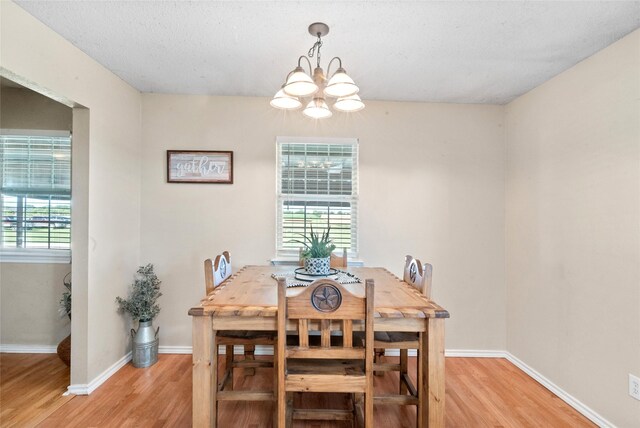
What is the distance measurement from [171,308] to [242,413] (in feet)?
4.40

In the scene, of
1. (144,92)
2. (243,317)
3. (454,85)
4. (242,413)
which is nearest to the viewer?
(243,317)

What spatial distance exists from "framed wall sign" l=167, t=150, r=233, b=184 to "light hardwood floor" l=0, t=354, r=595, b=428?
5.53 ft

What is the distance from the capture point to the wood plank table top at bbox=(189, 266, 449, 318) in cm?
155

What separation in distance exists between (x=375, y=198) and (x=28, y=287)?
332 centimetres

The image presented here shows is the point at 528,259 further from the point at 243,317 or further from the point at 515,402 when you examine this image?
the point at 243,317

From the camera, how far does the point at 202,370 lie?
1.58 metres

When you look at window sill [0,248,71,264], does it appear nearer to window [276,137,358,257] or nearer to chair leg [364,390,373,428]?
window [276,137,358,257]

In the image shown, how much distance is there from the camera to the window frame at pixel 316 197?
294cm

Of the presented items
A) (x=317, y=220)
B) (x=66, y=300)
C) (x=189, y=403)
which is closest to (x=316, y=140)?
(x=317, y=220)

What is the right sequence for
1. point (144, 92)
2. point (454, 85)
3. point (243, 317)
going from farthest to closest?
point (144, 92) → point (454, 85) → point (243, 317)

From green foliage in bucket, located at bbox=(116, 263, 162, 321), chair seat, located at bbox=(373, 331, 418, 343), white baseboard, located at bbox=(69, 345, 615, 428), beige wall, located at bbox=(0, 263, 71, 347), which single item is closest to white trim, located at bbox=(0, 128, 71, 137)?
beige wall, located at bbox=(0, 263, 71, 347)

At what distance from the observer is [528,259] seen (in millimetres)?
2666

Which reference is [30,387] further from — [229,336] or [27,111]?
[27,111]

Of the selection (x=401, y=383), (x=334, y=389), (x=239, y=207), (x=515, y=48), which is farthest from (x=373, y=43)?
(x=401, y=383)
